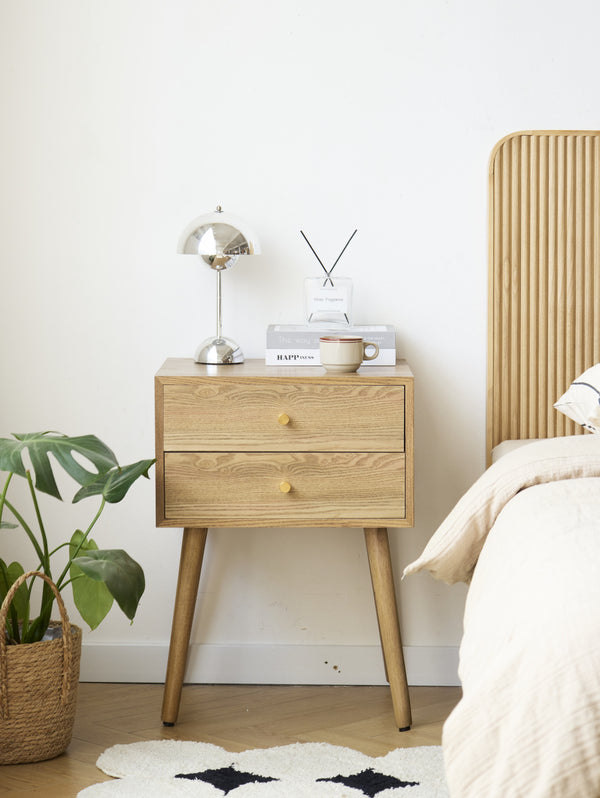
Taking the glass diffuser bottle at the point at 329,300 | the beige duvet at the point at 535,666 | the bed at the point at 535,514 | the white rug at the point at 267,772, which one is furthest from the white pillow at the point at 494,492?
the glass diffuser bottle at the point at 329,300

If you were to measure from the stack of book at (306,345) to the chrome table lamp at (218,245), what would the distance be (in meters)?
0.09

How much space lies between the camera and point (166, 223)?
213 centimetres

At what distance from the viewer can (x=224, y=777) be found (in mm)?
1635

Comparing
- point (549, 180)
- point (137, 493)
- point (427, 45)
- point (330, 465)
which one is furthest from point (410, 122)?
point (137, 493)

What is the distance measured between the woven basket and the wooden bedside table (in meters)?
0.31

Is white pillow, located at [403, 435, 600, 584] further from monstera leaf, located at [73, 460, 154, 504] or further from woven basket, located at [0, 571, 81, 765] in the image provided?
woven basket, located at [0, 571, 81, 765]

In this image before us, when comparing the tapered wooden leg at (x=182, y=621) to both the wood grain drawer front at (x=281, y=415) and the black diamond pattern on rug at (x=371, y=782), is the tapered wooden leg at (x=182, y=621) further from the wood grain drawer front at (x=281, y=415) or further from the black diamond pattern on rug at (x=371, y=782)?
the black diamond pattern on rug at (x=371, y=782)

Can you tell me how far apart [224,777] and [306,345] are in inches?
34.2

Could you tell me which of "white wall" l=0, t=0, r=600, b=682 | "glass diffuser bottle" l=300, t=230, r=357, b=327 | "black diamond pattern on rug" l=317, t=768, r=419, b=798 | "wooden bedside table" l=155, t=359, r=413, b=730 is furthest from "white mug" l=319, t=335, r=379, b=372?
"black diamond pattern on rug" l=317, t=768, r=419, b=798

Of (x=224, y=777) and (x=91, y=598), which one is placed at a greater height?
(x=91, y=598)

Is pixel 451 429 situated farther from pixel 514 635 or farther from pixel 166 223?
pixel 514 635

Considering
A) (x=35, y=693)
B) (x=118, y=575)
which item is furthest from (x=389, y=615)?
(x=35, y=693)

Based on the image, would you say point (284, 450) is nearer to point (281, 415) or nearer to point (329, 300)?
point (281, 415)

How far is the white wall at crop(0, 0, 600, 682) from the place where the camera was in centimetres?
208
